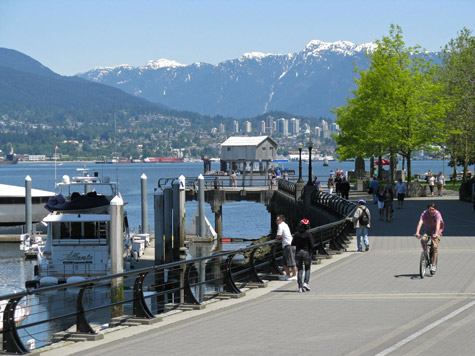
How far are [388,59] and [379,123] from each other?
5677mm

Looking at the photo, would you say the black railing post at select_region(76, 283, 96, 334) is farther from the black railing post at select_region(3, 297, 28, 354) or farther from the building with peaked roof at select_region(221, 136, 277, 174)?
the building with peaked roof at select_region(221, 136, 277, 174)

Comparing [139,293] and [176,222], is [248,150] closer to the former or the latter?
[176,222]

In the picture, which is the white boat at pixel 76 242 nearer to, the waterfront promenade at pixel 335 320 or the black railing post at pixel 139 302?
the waterfront promenade at pixel 335 320

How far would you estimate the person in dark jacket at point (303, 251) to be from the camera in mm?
18984

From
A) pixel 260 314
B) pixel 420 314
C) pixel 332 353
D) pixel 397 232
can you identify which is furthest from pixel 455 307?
pixel 397 232

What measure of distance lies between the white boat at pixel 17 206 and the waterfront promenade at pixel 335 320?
5092 cm

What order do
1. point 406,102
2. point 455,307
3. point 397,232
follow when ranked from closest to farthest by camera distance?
1. point 455,307
2. point 397,232
3. point 406,102

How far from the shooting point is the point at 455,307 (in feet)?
54.3

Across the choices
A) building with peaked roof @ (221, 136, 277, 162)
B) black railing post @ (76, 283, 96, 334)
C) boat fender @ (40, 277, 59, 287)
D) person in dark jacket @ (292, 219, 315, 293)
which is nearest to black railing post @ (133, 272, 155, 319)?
black railing post @ (76, 283, 96, 334)

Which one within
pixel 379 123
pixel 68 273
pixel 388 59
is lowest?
pixel 68 273

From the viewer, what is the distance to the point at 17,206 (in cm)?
7231

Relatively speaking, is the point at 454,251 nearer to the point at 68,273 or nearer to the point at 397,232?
the point at 397,232

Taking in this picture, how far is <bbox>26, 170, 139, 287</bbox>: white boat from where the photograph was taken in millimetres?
36062

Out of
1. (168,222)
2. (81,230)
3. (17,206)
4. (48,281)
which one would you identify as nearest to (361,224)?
(48,281)
